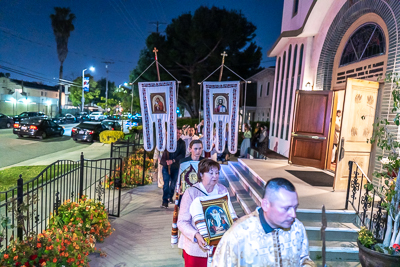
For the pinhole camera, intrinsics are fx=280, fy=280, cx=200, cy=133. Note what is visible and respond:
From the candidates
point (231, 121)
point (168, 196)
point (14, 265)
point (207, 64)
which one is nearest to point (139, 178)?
point (168, 196)

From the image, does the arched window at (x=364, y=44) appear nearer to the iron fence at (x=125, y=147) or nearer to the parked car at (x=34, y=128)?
the iron fence at (x=125, y=147)

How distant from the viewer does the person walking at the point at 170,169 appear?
687 cm

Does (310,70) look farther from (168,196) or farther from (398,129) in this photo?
(168,196)

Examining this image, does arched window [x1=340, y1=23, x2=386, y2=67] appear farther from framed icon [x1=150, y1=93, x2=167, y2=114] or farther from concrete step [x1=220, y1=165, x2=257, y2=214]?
framed icon [x1=150, y1=93, x2=167, y2=114]

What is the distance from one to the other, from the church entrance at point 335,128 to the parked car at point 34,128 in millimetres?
16333

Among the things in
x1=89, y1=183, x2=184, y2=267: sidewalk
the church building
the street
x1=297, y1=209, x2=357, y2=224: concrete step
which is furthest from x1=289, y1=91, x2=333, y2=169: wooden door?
the street

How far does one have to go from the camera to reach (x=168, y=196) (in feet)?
22.9

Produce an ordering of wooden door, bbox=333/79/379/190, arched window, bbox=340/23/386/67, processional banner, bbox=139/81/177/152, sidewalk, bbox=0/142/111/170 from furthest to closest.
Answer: sidewalk, bbox=0/142/111/170
processional banner, bbox=139/81/177/152
arched window, bbox=340/23/386/67
wooden door, bbox=333/79/379/190

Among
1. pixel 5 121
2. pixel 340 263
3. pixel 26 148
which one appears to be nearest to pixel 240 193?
pixel 340 263

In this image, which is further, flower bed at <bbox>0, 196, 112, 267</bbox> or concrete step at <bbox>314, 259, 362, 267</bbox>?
concrete step at <bbox>314, 259, 362, 267</bbox>

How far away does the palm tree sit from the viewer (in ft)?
142

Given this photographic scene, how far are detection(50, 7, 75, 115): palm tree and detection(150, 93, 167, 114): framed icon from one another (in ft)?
137

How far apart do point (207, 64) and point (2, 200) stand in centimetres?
2003

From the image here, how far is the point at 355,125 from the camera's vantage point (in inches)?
249
